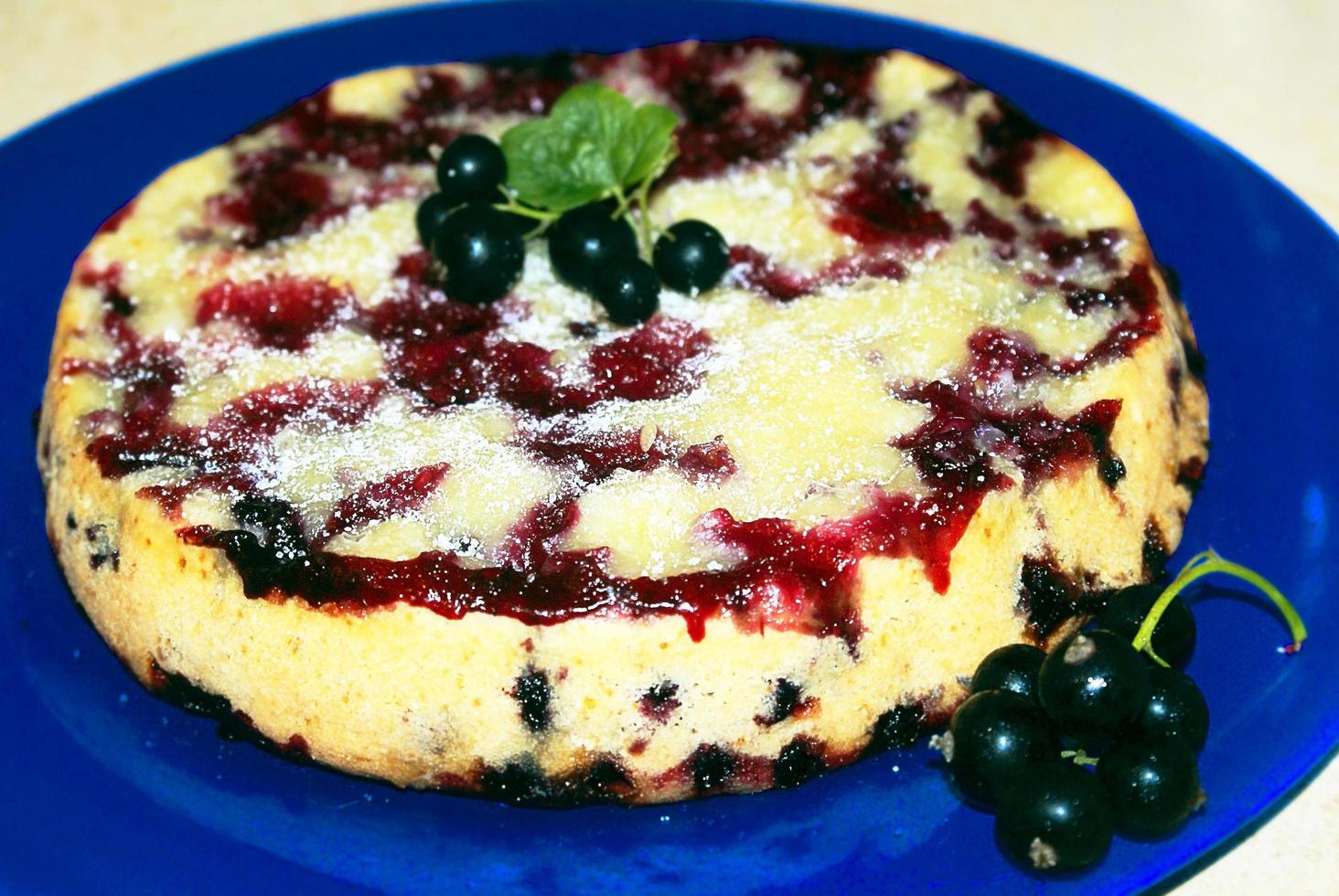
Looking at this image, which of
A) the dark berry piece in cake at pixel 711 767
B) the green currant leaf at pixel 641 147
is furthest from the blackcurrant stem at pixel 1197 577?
the green currant leaf at pixel 641 147

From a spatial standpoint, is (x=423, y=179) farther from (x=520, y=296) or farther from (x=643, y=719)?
(x=643, y=719)

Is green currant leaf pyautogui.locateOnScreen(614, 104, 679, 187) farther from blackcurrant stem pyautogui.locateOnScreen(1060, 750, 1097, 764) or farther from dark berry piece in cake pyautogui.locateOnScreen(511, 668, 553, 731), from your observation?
blackcurrant stem pyautogui.locateOnScreen(1060, 750, 1097, 764)

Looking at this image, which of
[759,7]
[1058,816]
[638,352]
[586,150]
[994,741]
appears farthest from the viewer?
[759,7]

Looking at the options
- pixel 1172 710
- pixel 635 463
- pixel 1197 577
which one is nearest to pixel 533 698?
pixel 635 463

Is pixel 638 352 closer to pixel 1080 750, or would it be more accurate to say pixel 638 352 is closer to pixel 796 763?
pixel 796 763

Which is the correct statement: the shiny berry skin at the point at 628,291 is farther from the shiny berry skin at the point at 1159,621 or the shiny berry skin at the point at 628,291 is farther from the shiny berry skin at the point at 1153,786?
the shiny berry skin at the point at 1153,786

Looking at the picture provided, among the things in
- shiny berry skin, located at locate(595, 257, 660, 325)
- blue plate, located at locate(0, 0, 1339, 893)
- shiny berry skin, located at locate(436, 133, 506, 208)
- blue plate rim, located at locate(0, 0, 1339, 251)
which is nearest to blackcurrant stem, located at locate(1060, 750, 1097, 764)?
blue plate, located at locate(0, 0, 1339, 893)

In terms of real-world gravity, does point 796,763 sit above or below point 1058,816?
above

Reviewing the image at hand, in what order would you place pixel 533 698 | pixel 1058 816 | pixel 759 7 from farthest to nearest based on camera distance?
pixel 759 7 < pixel 533 698 < pixel 1058 816
